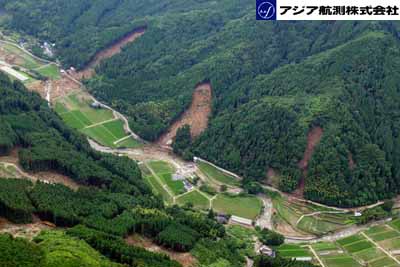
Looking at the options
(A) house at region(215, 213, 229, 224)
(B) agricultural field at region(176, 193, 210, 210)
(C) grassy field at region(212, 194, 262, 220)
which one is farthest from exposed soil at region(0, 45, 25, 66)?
(A) house at region(215, 213, 229, 224)

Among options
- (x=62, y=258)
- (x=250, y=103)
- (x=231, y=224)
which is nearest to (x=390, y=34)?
(x=250, y=103)

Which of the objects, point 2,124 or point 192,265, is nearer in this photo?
point 192,265

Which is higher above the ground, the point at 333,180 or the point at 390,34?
the point at 390,34

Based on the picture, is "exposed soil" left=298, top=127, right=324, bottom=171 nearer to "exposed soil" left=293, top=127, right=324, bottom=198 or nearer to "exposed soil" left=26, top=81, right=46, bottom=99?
"exposed soil" left=293, top=127, right=324, bottom=198

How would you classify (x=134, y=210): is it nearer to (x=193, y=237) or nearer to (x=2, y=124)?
(x=193, y=237)

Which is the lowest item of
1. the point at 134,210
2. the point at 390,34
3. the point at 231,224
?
the point at 231,224

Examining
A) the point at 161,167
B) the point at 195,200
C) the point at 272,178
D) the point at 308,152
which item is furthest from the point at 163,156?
the point at 308,152
